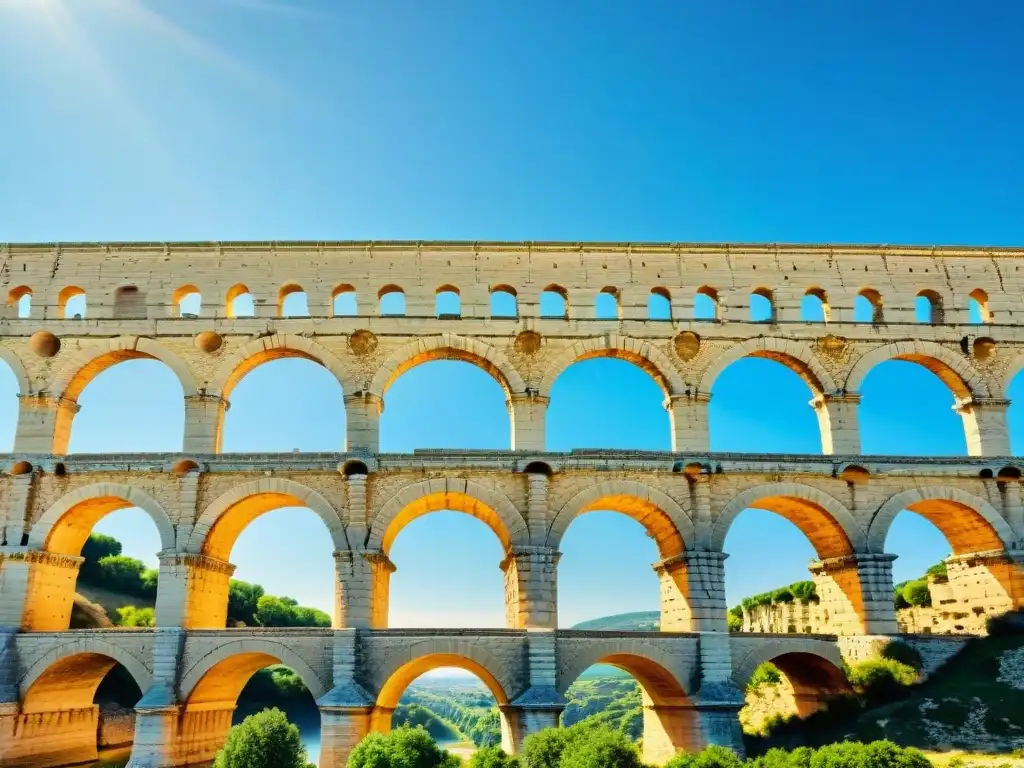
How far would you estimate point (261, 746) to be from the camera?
19953 millimetres

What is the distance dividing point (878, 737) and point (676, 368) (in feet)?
37.9

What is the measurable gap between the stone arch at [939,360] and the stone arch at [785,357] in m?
1.25

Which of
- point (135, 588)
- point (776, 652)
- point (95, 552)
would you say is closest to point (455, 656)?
point (776, 652)

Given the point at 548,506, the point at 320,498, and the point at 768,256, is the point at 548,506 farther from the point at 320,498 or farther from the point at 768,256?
the point at 768,256

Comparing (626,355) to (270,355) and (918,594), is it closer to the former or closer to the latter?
(270,355)

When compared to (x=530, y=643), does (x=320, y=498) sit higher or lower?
higher

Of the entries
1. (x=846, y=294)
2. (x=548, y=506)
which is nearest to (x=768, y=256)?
(x=846, y=294)

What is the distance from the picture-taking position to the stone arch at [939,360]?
27.1m

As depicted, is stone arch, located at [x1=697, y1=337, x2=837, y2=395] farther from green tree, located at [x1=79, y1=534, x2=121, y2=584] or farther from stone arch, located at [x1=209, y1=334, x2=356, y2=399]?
green tree, located at [x1=79, y1=534, x2=121, y2=584]

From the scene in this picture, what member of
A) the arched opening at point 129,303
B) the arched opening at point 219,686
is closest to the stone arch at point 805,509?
the arched opening at point 219,686

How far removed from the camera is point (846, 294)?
27.9 meters

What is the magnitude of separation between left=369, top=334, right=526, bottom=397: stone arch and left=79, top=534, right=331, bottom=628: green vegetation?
2979 cm

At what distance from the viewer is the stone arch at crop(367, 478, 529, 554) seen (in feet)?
78.6

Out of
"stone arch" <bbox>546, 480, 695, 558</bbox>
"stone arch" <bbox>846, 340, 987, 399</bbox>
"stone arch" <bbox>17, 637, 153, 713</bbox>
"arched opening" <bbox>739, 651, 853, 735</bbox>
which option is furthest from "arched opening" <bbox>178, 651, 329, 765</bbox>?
"stone arch" <bbox>846, 340, 987, 399</bbox>
